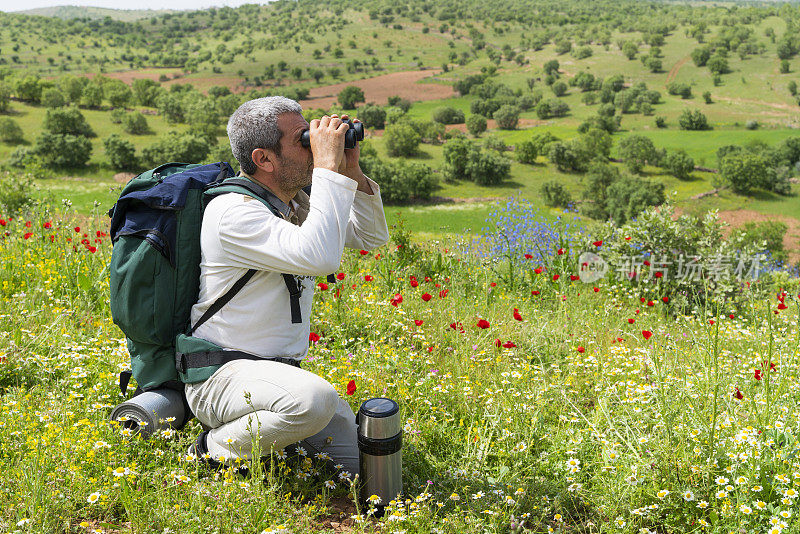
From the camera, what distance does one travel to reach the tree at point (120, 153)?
88188 millimetres

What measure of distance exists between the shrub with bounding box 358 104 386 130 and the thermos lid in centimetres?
13282

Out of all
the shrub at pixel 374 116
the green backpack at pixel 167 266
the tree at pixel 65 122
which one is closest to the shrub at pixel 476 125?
the shrub at pixel 374 116

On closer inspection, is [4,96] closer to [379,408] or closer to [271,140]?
[271,140]

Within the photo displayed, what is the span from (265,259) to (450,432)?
1.53 metres

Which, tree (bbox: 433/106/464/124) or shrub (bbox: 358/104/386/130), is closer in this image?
shrub (bbox: 358/104/386/130)

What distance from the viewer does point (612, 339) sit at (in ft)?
16.5

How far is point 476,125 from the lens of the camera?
131 meters

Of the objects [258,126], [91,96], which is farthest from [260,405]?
[91,96]

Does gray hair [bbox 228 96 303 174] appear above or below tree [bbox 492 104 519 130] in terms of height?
above

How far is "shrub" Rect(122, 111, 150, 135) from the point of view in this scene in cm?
10769

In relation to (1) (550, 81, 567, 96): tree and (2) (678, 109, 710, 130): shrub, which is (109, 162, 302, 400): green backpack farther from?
(1) (550, 81, 567, 96): tree

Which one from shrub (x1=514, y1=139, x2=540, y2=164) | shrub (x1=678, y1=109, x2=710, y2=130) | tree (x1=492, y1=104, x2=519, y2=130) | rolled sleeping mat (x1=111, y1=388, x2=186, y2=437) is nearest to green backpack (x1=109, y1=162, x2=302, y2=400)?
rolled sleeping mat (x1=111, y1=388, x2=186, y2=437)

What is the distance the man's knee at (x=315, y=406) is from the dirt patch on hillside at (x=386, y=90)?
14563 centimetres

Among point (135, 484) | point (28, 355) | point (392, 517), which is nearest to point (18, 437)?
point (135, 484)
